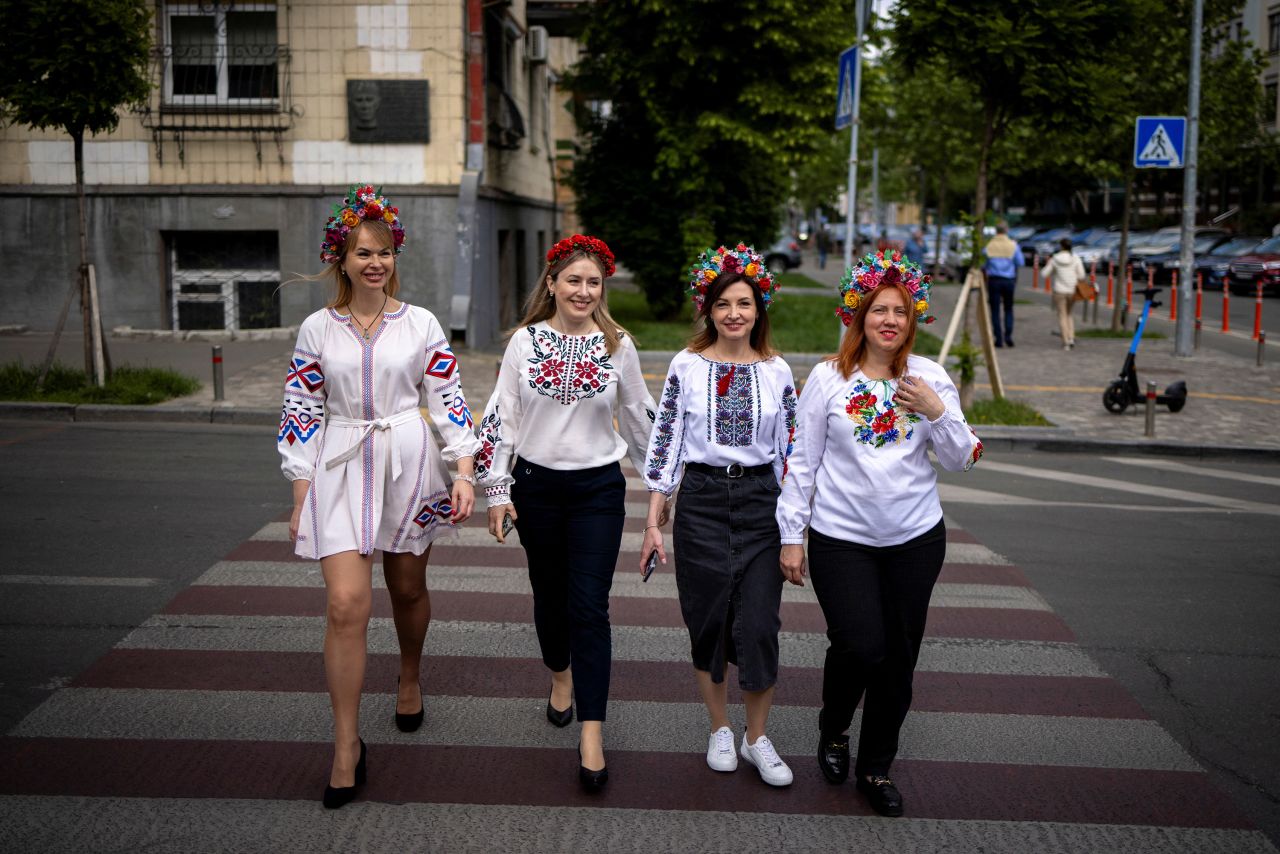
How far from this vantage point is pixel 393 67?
1788 cm

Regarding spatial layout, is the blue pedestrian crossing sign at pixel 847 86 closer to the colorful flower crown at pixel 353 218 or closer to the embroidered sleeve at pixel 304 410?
the colorful flower crown at pixel 353 218

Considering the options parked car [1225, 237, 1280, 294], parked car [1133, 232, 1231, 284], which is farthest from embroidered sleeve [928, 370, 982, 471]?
parked car [1133, 232, 1231, 284]

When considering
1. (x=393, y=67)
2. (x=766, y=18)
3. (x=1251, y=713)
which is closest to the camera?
(x=1251, y=713)

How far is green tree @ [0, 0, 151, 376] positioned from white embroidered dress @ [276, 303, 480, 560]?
29.6ft

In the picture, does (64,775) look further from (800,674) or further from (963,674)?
(963,674)

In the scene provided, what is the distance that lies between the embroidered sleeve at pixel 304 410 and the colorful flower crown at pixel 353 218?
284mm

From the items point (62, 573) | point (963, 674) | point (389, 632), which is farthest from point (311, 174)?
point (963, 674)

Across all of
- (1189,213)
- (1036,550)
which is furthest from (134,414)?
→ (1189,213)

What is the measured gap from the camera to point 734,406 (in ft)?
14.8

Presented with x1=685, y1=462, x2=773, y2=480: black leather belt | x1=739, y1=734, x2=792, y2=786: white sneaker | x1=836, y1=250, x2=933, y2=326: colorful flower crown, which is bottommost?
x1=739, y1=734, x2=792, y2=786: white sneaker

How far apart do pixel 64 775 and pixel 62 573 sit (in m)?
2.84

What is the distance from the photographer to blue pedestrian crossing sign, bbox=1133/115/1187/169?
17.7m

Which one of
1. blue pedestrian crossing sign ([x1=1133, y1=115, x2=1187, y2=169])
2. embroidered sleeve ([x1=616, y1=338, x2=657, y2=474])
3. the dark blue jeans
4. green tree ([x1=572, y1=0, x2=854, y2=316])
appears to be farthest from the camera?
the dark blue jeans

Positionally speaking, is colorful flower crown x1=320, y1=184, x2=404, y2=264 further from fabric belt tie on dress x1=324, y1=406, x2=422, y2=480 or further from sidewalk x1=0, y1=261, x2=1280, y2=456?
sidewalk x1=0, y1=261, x2=1280, y2=456
